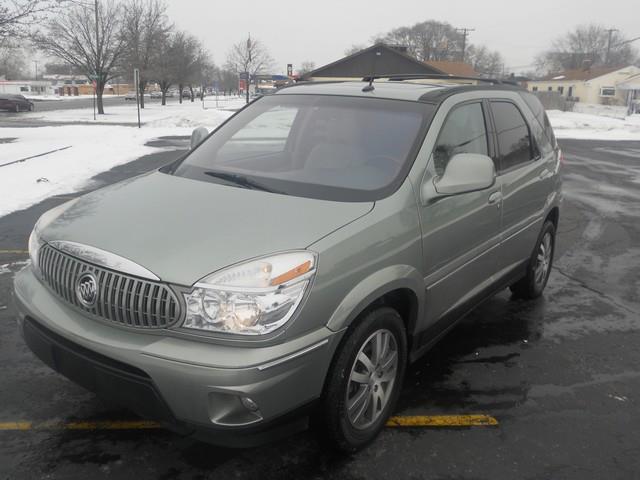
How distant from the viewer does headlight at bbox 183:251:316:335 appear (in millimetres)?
2221

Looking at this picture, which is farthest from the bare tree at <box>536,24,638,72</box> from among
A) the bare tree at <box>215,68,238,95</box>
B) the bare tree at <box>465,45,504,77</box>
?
the bare tree at <box>215,68,238,95</box>

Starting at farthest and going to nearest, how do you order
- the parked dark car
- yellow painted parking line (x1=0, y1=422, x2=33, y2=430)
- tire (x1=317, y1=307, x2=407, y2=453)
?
1. the parked dark car
2. yellow painted parking line (x1=0, y1=422, x2=33, y2=430)
3. tire (x1=317, y1=307, x2=407, y2=453)

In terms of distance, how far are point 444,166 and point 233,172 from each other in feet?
4.19

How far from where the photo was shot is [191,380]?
7.08 ft

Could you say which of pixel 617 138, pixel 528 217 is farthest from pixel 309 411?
pixel 617 138

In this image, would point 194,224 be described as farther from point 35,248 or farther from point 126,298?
point 35,248

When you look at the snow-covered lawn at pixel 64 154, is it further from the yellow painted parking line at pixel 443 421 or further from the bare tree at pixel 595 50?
the bare tree at pixel 595 50

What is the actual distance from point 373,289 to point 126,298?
1096 millimetres

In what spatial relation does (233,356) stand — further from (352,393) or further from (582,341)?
(582,341)

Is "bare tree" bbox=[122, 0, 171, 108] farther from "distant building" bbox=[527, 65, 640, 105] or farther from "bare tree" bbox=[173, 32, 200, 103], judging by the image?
"distant building" bbox=[527, 65, 640, 105]

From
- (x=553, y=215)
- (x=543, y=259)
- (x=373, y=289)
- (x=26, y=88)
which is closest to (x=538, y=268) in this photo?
(x=543, y=259)

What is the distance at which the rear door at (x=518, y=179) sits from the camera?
400cm

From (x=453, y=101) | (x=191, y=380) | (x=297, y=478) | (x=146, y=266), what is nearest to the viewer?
(x=191, y=380)

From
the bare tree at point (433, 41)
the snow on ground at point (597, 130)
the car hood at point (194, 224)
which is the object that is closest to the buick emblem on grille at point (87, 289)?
the car hood at point (194, 224)
